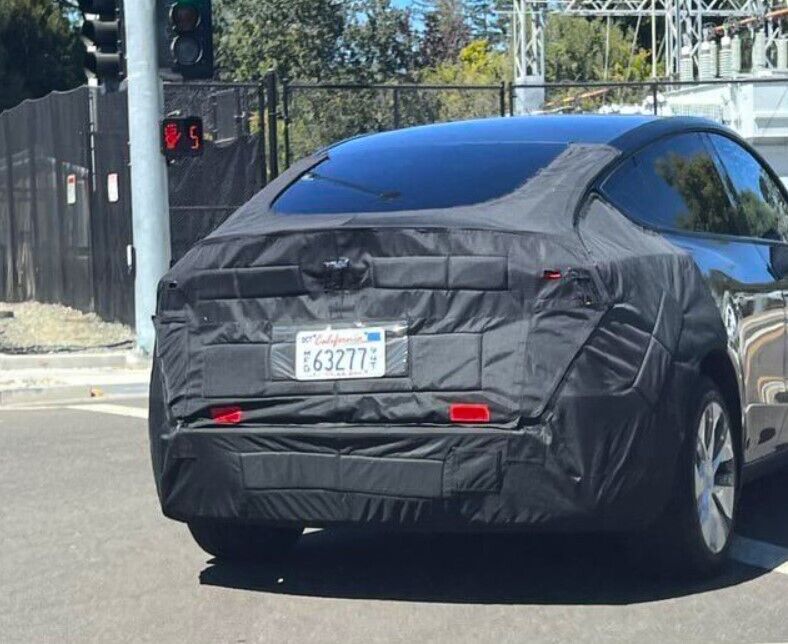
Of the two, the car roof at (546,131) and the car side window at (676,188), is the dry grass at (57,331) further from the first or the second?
the car side window at (676,188)

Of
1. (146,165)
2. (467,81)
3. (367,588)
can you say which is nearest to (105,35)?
(146,165)

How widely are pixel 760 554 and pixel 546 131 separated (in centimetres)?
191

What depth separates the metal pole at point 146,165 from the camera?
51.1ft

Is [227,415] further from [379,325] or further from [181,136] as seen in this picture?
[181,136]

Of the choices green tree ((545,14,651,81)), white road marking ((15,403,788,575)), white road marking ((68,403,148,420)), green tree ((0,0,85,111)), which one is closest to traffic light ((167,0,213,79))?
white road marking ((68,403,148,420))

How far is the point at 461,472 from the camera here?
541 centimetres

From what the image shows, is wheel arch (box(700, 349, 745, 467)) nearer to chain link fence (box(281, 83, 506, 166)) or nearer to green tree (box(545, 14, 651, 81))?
chain link fence (box(281, 83, 506, 166))

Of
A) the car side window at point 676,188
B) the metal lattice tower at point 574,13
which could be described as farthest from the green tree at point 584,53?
the car side window at point 676,188

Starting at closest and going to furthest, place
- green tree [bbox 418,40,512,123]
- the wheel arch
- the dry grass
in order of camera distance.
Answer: the wheel arch, the dry grass, green tree [bbox 418,40,512,123]

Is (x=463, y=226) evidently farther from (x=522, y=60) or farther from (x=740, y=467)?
(x=522, y=60)

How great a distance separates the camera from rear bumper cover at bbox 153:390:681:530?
5344 mm

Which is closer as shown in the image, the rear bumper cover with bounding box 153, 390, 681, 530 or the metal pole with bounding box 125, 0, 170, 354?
the rear bumper cover with bounding box 153, 390, 681, 530

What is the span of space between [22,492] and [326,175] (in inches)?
121

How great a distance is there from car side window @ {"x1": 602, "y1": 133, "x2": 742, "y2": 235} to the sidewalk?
8.13 m
